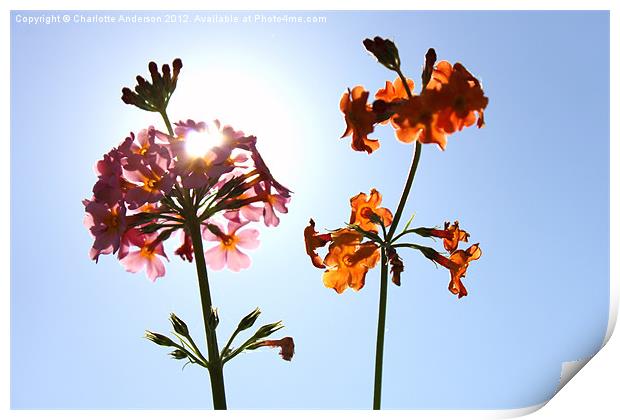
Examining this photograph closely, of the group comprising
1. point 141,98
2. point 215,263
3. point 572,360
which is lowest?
point 572,360

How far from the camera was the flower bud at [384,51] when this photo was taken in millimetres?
630

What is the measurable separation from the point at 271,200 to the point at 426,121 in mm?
173

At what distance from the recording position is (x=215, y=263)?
724 mm

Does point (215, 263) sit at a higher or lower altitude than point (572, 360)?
higher

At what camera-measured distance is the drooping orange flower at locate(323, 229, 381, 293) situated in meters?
0.66

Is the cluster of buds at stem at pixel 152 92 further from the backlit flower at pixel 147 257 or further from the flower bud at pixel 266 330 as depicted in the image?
the flower bud at pixel 266 330

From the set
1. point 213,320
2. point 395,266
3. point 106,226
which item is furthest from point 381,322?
point 106,226

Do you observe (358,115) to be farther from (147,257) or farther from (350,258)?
(147,257)

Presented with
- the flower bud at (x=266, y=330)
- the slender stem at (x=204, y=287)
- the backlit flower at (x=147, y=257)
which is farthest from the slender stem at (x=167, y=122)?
the flower bud at (x=266, y=330)

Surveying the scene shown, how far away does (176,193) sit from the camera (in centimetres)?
64

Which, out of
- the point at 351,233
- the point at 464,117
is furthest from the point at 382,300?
the point at 464,117

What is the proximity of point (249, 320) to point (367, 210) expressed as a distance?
0.16 metres

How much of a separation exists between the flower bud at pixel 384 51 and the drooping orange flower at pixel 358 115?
A: 3 cm
